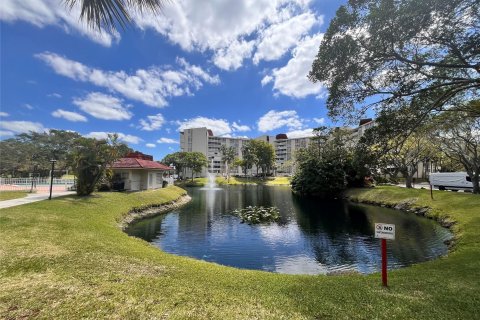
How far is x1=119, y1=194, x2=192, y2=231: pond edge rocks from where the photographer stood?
22.3m

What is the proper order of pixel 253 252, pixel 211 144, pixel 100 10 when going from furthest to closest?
1. pixel 211 144
2. pixel 253 252
3. pixel 100 10

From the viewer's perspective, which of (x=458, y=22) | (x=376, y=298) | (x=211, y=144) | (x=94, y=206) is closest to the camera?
(x=376, y=298)

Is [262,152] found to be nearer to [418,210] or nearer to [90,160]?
[418,210]

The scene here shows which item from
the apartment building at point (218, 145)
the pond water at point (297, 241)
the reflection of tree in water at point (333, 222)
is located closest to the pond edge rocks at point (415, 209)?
the pond water at point (297, 241)

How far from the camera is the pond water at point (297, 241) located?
14320 millimetres

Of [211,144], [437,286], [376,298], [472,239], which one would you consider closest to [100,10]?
[376,298]

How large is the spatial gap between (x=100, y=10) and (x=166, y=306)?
553 cm

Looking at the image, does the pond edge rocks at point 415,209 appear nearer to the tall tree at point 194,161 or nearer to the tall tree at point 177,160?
the tall tree at point 194,161

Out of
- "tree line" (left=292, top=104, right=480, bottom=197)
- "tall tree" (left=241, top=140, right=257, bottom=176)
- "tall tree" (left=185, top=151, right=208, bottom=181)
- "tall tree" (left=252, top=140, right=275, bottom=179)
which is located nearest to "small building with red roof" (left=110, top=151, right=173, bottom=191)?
"tree line" (left=292, top=104, right=480, bottom=197)

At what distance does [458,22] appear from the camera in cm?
838

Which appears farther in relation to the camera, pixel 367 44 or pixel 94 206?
pixel 94 206

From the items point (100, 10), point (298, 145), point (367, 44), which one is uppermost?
point (298, 145)

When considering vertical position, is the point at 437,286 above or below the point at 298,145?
below

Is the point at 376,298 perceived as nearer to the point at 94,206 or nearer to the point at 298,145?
the point at 94,206
